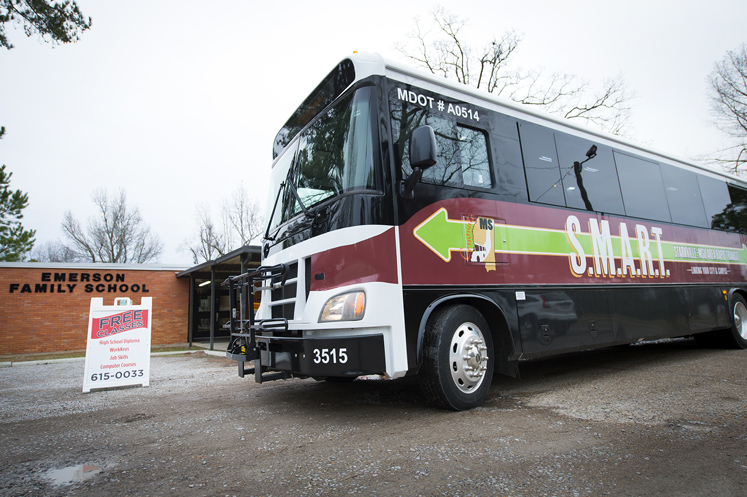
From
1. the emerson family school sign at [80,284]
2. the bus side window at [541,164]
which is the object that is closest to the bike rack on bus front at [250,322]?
the bus side window at [541,164]

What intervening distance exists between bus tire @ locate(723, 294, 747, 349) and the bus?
2.58m

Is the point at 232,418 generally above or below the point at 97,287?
below

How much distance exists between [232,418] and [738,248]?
9718 mm

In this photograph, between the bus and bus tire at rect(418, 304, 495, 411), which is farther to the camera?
bus tire at rect(418, 304, 495, 411)

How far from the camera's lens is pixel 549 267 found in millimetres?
4926

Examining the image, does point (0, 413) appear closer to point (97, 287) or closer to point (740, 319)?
point (740, 319)

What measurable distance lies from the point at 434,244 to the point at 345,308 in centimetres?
104

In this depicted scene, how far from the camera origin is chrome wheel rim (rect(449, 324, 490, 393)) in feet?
12.9

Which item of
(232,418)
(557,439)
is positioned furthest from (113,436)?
(557,439)

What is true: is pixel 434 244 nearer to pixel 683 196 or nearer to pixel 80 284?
pixel 683 196

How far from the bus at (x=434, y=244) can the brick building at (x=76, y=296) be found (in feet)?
36.2

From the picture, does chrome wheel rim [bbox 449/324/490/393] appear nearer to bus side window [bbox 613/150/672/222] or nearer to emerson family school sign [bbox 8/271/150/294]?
bus side window [bbox 613/150/672/222]

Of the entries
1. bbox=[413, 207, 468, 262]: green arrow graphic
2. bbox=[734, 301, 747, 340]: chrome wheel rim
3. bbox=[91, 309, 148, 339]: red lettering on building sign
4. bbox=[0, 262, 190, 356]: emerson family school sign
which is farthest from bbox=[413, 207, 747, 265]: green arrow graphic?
bbox=[0, 262, 190, 356]: emerson family school sign

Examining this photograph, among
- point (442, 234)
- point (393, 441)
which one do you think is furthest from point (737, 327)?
point (393, 441)
